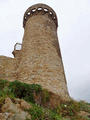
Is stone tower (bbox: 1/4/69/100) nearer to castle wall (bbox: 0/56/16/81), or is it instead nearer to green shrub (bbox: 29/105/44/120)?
castle wall (bbox: 0/56/16/81)

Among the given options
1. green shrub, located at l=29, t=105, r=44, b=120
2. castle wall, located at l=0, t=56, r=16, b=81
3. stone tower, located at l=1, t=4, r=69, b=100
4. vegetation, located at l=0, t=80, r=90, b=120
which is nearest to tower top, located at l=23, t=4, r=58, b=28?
stone tower, located at l=1, t=4, r=69, b=100

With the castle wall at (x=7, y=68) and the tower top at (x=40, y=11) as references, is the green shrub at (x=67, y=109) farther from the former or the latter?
the tower top at (x=40, y=11)

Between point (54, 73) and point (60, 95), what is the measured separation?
62.9 inches

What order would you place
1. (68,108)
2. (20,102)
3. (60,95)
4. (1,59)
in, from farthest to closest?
(1,59)
(60,95)
(68,108)
(20,102)

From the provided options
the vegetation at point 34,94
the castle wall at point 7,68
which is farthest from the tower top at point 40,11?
the vegetation at point 34,94

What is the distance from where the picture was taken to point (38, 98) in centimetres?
600

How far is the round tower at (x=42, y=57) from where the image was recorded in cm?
762

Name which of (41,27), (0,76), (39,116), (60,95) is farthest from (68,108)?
(41,27)

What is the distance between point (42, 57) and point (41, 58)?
0.36 ft

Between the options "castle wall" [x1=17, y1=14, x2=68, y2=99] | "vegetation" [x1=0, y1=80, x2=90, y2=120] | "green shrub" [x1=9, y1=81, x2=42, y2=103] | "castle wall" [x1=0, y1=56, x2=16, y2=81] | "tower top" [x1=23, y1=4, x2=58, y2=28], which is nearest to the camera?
"vegetation" [x1=0, y1=80, x2=90, y2=120]

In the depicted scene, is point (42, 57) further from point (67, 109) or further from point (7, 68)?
point (67, 109)

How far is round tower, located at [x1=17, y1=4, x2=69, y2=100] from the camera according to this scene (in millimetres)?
7616

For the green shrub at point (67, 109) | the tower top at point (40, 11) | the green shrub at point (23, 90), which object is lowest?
the green shrub at point (67, 109)

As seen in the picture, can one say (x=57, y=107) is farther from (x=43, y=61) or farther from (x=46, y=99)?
(x=43, y=61)
